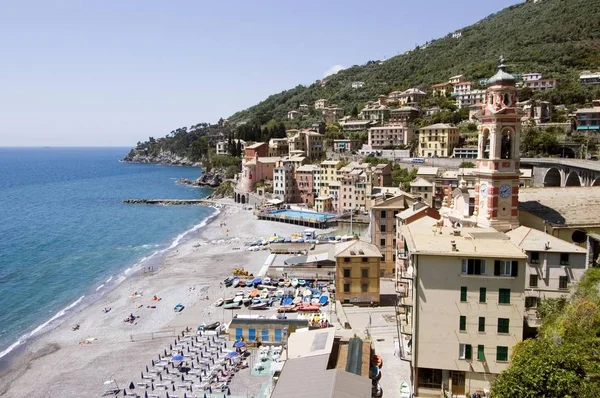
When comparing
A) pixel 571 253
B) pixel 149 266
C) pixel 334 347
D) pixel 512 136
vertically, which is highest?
pixel 512 136

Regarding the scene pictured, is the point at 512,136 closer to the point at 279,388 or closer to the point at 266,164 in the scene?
the point at 279,388

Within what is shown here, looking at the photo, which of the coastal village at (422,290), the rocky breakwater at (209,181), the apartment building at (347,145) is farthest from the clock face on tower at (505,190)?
the rocky breakwater at (209,181)

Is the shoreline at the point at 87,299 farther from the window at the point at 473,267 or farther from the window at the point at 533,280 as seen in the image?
the window at the point at 533,280

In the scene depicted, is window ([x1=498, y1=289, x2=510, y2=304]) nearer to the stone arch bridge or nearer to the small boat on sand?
the small boat on sand

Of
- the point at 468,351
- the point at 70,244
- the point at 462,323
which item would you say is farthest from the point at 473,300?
the point at 70,244

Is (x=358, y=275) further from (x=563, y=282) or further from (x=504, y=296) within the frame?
(x=504, y=296)

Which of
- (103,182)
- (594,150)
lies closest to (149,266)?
(594,150)

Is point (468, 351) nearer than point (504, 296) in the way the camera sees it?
No
